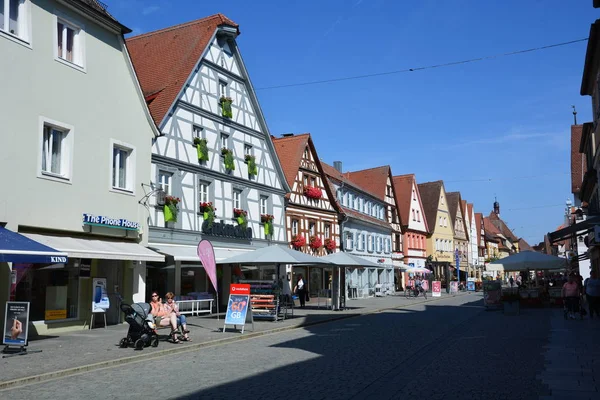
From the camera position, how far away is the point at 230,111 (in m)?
28.3

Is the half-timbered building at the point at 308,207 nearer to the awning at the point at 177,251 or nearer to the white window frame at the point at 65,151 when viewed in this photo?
the awning at the point at 177,251

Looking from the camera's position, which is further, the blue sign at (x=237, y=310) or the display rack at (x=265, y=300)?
the display rack at (x=265, y=300)

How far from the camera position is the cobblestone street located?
8688 millimetres

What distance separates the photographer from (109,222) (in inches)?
742

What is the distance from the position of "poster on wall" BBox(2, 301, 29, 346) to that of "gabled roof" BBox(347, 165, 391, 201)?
4143cm

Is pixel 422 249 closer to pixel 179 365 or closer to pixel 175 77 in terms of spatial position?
pixel 175 77

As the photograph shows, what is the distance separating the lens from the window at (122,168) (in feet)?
65.2

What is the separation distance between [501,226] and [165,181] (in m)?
123

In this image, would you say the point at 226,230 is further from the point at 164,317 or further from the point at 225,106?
the point at 164,317

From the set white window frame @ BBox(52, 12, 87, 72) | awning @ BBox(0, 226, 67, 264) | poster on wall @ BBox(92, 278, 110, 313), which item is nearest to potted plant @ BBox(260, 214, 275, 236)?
poster on wall @ BBox(92, 278, 110, 313)

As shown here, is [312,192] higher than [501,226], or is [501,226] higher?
[501,226]

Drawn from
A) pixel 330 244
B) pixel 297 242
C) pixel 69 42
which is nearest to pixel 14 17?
pixel 69 42

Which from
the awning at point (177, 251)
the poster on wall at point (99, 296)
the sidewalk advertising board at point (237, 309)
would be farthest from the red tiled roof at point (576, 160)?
the poster on wall at point (99, 296)

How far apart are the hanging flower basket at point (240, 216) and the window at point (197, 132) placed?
12.8 ft
